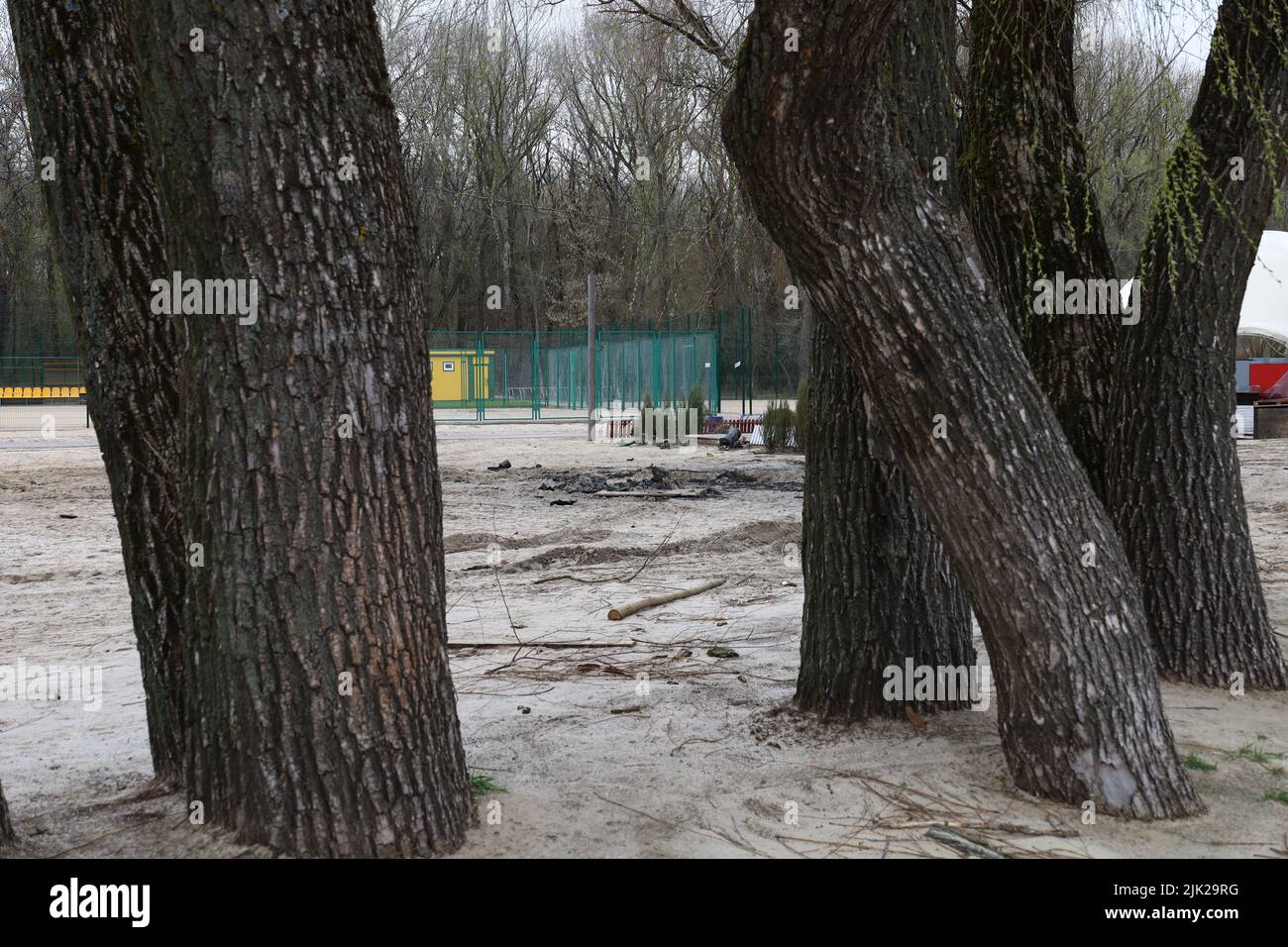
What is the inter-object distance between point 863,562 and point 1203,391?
1.71 meters

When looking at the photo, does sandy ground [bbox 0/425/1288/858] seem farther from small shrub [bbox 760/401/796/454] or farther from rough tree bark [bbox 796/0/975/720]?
small shrub [bbox 760/401/796/454]

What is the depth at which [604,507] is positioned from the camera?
454 inches

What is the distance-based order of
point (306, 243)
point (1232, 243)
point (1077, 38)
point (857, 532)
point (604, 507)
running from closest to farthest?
point (306, 243) → point (857, 532) → point (1232, 243) → point (1077, 38) → point (604, 507)

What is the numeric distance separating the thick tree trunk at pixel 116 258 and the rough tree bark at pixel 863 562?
85.6 inches

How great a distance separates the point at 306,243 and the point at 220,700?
1204 millimetres

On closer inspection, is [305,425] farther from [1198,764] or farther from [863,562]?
[1198,764]

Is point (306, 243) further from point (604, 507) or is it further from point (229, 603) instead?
point (604, 507)

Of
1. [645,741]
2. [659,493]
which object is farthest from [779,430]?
[645,741]

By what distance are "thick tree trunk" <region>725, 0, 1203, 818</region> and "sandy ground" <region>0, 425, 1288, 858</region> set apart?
0.23m

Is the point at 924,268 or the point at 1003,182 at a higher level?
the point at 1003,182

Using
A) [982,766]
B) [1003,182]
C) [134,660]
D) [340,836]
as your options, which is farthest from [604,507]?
[340,836]

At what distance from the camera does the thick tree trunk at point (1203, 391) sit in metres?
4.65

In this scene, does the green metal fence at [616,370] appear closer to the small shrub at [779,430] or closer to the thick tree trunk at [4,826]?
the small shrub at [779,430]

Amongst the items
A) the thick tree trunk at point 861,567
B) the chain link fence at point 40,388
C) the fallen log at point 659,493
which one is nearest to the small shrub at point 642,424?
the fallen log at point 659,493
